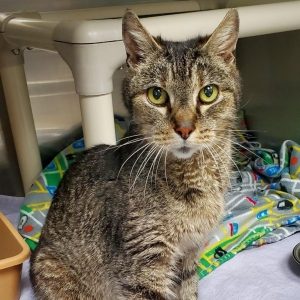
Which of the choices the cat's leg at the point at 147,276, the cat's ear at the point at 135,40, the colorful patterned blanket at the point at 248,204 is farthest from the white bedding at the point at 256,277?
the cat's ear at the point at 135,40

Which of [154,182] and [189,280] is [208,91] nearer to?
[154,182]

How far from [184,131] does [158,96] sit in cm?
12

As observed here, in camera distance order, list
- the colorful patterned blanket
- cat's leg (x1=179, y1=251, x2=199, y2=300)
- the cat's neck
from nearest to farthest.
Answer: the cat's neck, cat's leg (x1=179, y1=251, x2=199, y2=300), the colorful patterned blanket

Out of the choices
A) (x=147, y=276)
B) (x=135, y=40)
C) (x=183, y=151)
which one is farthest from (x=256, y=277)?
(x=135, y=40)

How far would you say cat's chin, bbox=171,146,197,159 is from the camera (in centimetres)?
98

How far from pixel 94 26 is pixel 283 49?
1.12 m

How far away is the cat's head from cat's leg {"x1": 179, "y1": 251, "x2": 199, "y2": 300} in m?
0.36

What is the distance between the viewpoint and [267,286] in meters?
1.28

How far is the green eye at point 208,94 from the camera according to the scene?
39.2 inches

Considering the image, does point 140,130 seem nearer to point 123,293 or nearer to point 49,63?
point 123,293

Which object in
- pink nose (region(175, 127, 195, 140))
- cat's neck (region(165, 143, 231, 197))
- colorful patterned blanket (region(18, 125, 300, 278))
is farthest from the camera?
colorful patterned blanket (region(18, 125, 300, 278))

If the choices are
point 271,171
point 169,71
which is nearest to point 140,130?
point 169,71

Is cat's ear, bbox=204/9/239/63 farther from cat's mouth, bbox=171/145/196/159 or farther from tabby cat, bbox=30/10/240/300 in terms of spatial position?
cat's mouth, bbox=171/145/196/159

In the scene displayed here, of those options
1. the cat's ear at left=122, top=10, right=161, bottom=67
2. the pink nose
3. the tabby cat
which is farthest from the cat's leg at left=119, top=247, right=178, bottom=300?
the cat's ear at left=122, top=10, right=161, bottom=67
